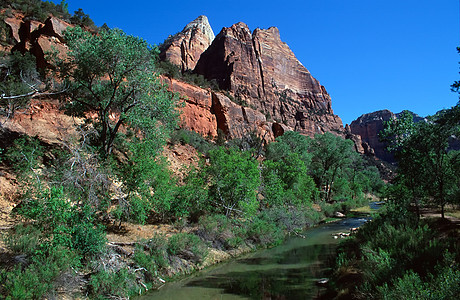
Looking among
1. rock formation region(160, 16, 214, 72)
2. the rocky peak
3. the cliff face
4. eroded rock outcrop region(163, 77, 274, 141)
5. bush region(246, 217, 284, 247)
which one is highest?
the rocky peak

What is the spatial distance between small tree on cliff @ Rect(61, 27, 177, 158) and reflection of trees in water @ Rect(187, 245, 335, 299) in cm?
780

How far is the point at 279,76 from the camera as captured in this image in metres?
99.2

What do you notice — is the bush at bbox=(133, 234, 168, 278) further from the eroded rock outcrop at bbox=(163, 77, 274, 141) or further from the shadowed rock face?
the shadowed rock face

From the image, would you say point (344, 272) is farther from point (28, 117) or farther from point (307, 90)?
point (307, 90)

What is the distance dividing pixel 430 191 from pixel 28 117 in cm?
2460

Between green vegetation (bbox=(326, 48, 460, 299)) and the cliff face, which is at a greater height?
the cliff face

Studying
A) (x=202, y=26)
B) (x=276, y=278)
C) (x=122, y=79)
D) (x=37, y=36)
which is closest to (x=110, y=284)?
(x=276, y=278)

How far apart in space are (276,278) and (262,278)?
1.94ft

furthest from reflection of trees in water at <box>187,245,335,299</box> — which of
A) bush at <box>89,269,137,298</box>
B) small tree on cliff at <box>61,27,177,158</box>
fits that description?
small tree on cliff at <box>61,27,177,158</box>

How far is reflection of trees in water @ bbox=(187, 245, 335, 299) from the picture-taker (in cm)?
1040

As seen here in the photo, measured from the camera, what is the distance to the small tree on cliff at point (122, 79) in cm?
1512

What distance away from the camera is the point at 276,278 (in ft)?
39.7

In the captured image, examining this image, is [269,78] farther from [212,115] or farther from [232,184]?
[232,184]

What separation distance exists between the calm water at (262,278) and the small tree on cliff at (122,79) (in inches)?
296
